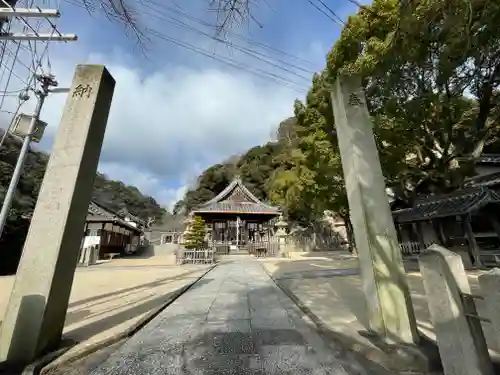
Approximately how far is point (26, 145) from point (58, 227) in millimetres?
4007

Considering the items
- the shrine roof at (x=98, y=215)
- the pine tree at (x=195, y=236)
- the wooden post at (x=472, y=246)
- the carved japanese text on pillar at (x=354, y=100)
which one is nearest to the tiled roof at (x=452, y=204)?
the wooden post at (x=472, y=246)

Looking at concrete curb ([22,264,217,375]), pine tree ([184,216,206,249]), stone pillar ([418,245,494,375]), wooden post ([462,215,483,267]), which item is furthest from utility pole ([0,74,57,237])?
wooden post ([462,215,483,267])

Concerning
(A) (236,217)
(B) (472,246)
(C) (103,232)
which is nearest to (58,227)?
(B) (472,246)

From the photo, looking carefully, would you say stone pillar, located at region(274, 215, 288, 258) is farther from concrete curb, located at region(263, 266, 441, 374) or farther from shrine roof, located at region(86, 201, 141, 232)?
concrete curb, located at region(263, 266, 441, 374)

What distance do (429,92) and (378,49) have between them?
2.65 metres

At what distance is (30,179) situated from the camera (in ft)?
76.3

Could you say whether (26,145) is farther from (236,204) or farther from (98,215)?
(236,204)

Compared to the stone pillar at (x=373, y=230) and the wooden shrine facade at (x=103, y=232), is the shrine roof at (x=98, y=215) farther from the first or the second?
the stone pillar at (x=373, y=230)

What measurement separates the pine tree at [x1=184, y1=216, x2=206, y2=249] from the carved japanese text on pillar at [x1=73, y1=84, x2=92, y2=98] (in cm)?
1617

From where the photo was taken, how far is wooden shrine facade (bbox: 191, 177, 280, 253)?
Answer: 27609mm

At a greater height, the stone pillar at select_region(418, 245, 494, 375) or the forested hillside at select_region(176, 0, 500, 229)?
the forested hillside at select_region(176, 0, 500, 229)

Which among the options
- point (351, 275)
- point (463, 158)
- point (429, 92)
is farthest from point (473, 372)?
point (463, 158)

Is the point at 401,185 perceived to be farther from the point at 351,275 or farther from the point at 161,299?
the point at 161,299

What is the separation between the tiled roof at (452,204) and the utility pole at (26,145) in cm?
1468
